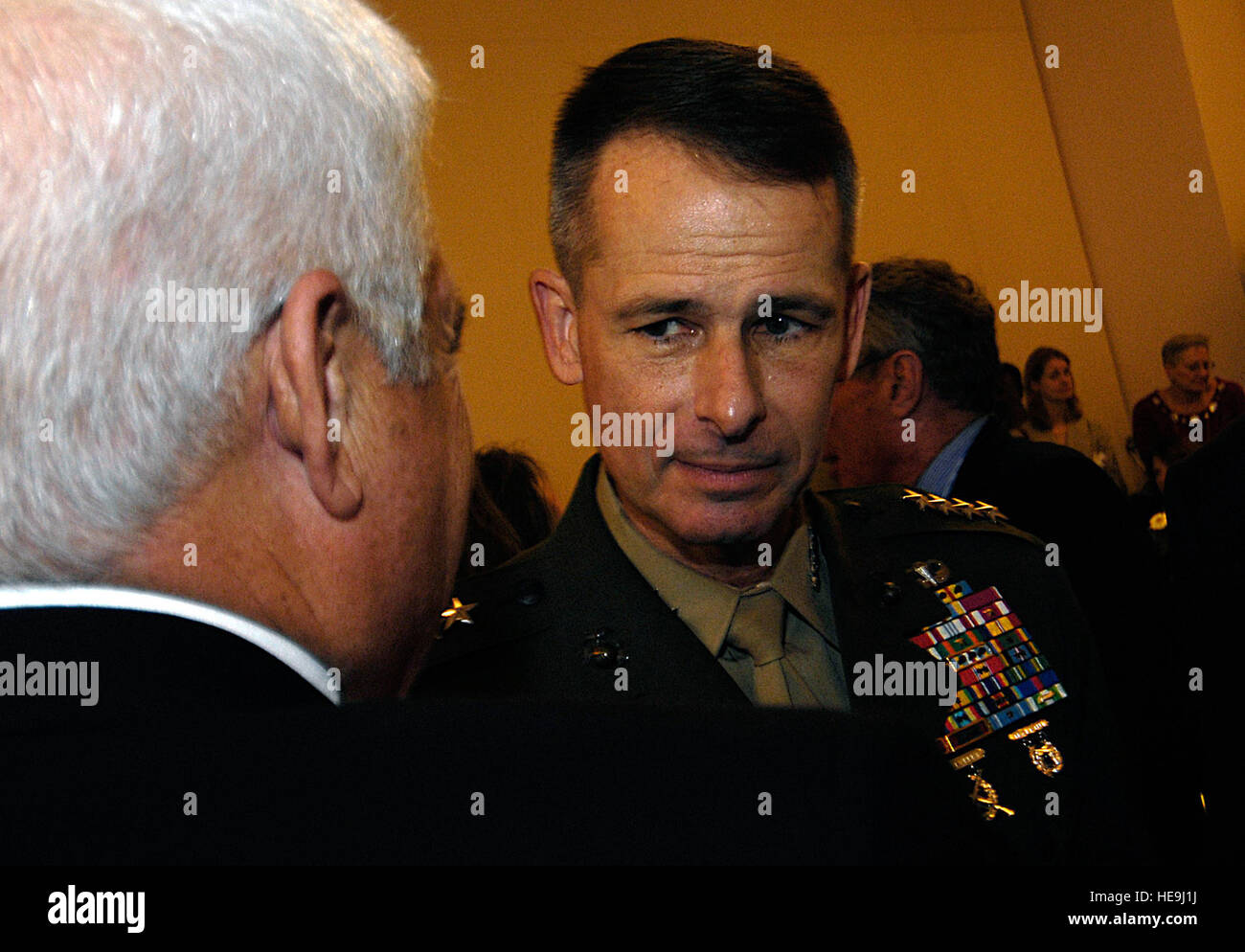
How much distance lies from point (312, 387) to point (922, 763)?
419 millimetres

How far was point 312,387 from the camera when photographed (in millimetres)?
759

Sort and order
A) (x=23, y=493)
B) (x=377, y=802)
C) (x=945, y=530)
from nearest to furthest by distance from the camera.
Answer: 1. (x=377, y=802)
2. (x=23, y=493)
3. (x=945, y=530)

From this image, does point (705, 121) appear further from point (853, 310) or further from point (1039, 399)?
point (1039, 399)

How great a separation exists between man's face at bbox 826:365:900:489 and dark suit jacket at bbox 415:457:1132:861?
47.5 inches

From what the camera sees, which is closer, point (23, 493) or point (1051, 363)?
point (23, 493)

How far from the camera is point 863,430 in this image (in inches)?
118

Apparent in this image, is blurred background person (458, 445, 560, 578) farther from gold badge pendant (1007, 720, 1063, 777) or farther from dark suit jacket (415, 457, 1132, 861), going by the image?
gold badge pendant (1007, 720, 1063, 777)

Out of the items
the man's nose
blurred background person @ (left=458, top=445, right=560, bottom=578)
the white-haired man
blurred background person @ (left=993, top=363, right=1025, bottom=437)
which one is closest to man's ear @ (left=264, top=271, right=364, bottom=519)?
the white-haired man

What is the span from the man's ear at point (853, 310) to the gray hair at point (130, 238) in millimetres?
945

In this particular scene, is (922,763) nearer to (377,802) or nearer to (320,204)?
(377,802)

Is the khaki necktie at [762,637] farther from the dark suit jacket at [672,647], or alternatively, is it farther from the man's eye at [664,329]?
the man's eye at [664,329]

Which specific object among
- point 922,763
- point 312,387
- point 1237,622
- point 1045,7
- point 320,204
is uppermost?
point 1045,7

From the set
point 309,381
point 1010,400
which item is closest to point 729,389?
point 309,381
